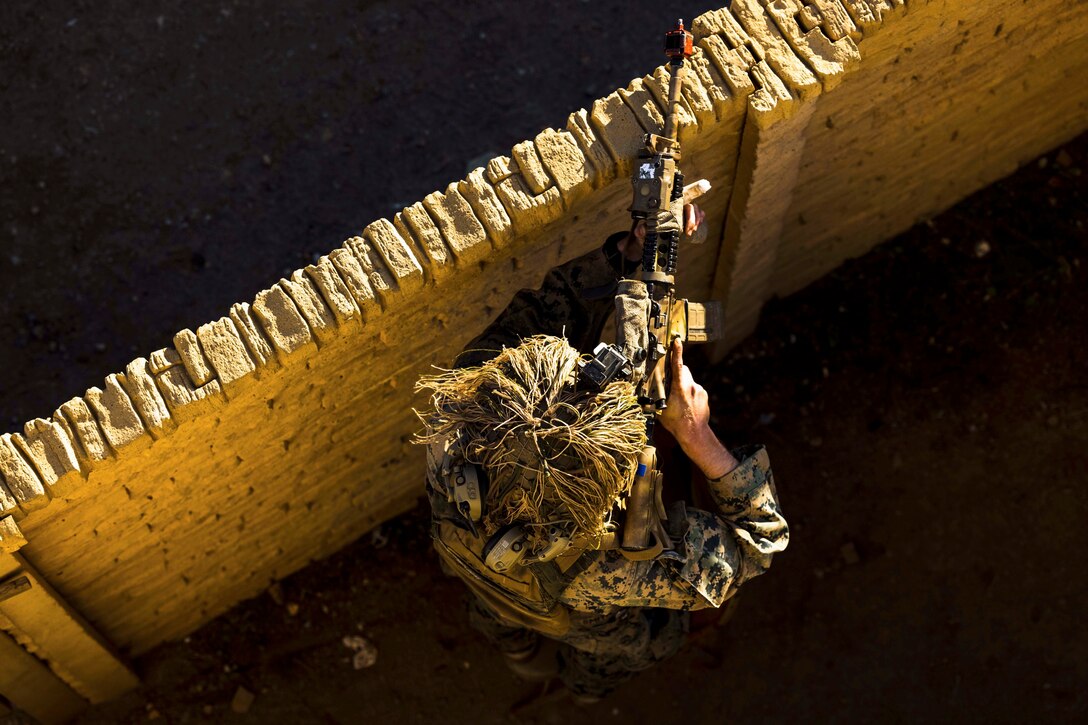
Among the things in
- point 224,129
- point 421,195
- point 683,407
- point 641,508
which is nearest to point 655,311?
point 683,407

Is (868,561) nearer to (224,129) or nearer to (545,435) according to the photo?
(545,435)

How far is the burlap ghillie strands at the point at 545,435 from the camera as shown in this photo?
3148 millimetres

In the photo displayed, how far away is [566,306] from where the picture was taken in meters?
3.96

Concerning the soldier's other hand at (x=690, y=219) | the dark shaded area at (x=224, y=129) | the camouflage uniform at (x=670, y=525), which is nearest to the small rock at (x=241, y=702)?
the dark shaded area at (x=224, y=129)

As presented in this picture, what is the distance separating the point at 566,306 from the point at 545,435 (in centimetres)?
93

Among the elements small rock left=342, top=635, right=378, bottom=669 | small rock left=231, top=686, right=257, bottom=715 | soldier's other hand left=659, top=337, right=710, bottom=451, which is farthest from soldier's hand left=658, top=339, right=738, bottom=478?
small rock left=231, top=686, right=257, bottom=715

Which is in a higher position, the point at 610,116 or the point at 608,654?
the point at 610,116

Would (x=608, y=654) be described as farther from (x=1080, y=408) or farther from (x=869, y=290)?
(x=1080, y=408)

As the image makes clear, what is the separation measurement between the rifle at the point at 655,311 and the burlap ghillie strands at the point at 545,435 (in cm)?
18

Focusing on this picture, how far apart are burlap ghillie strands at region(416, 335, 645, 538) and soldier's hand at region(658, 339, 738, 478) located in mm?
376

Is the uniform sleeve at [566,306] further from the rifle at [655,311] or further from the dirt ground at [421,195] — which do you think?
the dirt ground at [421,195]

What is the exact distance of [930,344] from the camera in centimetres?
575

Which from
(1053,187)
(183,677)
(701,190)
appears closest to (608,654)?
(701,190)

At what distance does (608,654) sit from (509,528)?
1395mm
